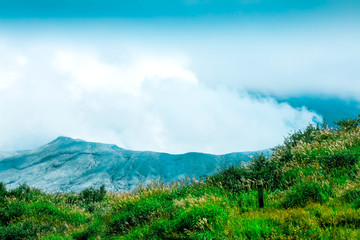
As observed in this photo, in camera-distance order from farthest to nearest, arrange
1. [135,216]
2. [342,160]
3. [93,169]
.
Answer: [93,169], [342,160], [135,216]

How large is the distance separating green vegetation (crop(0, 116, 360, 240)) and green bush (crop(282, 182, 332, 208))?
0.9 inches

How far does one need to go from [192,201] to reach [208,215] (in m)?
0.94

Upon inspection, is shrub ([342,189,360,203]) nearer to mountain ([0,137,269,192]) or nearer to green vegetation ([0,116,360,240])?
green vegetation ([0,116,360,240])

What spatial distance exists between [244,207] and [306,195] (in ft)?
5.46

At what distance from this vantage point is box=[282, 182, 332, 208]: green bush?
719cm

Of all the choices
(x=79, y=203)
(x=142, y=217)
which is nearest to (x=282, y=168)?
(x=142, y=217)

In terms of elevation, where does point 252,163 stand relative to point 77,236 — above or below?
above

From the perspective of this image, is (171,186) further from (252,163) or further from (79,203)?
(79,203)

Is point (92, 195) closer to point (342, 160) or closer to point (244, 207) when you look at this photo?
point (244, 207)

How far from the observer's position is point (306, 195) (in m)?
7.42

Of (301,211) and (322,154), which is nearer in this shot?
(301,211)

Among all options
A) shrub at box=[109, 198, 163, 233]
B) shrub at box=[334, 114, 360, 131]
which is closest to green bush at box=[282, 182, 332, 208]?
shrub at box=[109, 198, 163, 233]

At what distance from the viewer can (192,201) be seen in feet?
25.5

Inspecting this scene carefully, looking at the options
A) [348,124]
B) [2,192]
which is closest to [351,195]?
[348,124]
